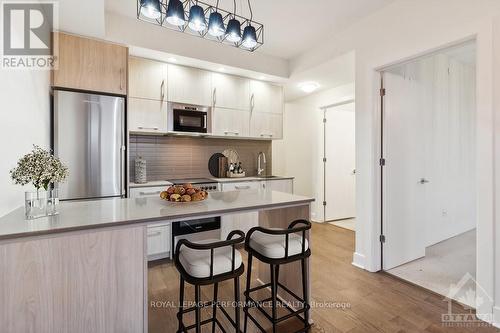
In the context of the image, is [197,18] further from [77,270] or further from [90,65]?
[77,270]

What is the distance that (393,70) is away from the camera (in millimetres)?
2723

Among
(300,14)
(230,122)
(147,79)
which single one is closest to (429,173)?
(300,14)

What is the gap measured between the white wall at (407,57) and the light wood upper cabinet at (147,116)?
220 cm

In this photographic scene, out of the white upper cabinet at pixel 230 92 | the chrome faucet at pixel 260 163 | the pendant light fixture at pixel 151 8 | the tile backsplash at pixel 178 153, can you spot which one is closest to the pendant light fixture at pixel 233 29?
the pendant light fixture at pixel 151 8

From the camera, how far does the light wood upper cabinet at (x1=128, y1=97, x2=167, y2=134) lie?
9.76ft

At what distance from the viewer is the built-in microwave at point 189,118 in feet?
10.6

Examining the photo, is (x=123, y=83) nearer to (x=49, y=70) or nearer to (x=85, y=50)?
(x=85, y=50)

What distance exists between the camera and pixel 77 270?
3.86 ft

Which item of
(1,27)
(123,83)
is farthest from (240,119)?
(1,27)

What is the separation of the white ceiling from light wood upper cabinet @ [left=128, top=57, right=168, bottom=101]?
1.70 ft

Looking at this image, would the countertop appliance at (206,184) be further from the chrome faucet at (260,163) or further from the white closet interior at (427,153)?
the white closet interior at (427,153)

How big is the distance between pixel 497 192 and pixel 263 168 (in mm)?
3038

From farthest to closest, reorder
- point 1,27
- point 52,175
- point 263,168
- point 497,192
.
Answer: point 263,168 → point 497,192 → point 1,27 → point 52,175

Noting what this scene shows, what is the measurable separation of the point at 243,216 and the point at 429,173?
8.26ft
